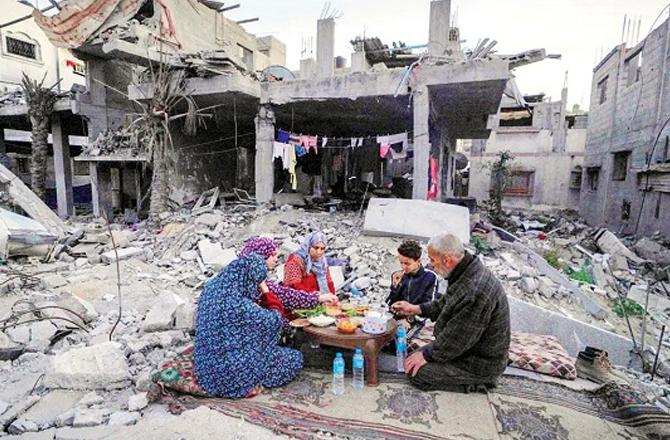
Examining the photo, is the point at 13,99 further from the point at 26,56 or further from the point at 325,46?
the point at 325,46

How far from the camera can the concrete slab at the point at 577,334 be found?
5223 millimetres

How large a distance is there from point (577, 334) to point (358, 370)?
3767 mm

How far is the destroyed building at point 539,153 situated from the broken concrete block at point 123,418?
23062mm

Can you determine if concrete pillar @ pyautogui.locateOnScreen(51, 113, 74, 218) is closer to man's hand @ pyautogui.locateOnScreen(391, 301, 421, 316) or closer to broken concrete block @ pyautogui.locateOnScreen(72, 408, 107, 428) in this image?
broken concrete block @ pyautogui.locateOnScreen(72, 408, 107, 428)

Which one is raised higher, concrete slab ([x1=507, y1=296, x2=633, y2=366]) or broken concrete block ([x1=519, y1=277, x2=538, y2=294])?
broken concrete block ([x1=519, y1=277, x2=538, y2=294])

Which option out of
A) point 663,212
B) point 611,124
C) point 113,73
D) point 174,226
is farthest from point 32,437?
point 611,124

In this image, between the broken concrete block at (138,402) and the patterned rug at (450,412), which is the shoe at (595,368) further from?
the broken concrete block at (138,402)

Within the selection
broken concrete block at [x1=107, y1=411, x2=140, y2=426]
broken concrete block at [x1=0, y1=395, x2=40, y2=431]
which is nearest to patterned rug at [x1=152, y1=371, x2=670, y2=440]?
broken concrete block at [x1=107, y1=411, x2=140, y2=426]

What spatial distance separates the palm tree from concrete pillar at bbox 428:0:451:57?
13.6m

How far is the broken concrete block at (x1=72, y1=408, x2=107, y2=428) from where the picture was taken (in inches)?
110

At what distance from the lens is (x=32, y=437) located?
106 inches

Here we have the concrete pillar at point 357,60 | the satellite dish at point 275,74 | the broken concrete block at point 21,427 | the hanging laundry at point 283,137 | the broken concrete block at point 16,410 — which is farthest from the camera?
the concrete pillar at point 357,60

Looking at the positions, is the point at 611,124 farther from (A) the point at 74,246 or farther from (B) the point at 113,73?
(B) the point at 113,73

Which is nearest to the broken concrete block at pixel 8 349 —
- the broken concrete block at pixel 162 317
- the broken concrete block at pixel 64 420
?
the broken concrete block at pixel 162 317
